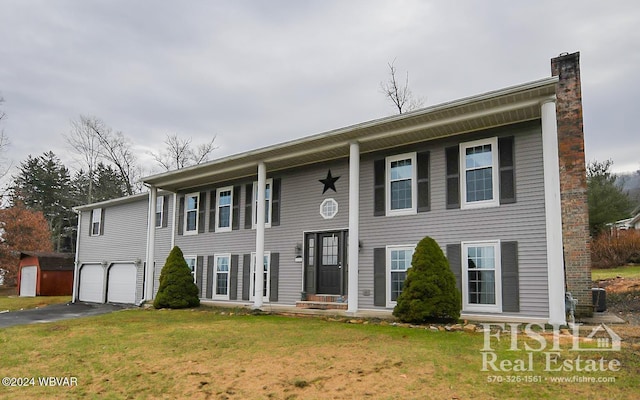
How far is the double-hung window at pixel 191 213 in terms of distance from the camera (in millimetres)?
16172

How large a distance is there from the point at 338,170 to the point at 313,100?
13.1 metres

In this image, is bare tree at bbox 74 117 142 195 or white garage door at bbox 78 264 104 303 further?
bare tree at bbox 74 117 142 195

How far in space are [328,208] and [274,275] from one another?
2.78 m

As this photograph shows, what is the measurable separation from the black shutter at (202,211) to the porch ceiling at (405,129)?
71.2 inches

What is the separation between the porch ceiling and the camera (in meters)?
8.68

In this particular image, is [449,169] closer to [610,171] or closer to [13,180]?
[610,171]

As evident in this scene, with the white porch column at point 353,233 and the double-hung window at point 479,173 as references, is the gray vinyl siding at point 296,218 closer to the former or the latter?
the white porch column at point 353,233

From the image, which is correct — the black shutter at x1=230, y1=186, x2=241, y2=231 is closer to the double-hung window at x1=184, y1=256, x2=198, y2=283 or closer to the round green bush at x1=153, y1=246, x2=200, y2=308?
the round green bush at x1=153, y1=246, x2=200, y2=308

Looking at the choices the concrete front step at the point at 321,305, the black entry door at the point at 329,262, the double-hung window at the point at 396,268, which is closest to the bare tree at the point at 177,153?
the black entry door at the point at 329,262

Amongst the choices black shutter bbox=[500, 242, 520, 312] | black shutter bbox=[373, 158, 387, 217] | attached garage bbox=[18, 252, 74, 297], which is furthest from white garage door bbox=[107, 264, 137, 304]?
black shutter bbox=[500, 242, 520, 312]

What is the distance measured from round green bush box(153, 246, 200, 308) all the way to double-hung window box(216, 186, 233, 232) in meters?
1.71

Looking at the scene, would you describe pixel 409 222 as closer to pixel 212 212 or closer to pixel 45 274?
pixel 212 212

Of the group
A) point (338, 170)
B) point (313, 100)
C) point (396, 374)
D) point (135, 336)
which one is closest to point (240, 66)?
point (313, 100)

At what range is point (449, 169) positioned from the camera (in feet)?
33.5
